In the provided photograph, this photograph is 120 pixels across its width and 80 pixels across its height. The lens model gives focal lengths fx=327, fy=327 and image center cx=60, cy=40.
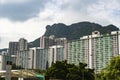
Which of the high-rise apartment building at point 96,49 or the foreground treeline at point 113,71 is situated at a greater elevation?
the high-rise apartment building at point 96,49

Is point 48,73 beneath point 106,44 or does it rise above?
beneath

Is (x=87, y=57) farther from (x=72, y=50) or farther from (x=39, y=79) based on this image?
(x=39, y=79)

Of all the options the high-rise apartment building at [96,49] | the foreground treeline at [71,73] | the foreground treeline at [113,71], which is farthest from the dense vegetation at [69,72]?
the high-rise apartment building at [96,49]

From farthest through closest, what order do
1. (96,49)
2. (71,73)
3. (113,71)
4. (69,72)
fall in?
(96,49)
(69,72)
(71,73)
(113,71)

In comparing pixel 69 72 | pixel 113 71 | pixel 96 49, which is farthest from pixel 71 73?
pixel 96 49

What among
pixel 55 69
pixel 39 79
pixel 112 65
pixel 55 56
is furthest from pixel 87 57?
pixel 112 65

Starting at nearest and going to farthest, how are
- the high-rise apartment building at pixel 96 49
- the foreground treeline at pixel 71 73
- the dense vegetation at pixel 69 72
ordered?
the foreground treeline at pixel 71 73
the dense vegetation at pixel 69 72
the high-rise apartment building at pixel 96 49

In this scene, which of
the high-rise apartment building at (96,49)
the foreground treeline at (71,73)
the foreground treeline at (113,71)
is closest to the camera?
the foreground treeline at (113,71)

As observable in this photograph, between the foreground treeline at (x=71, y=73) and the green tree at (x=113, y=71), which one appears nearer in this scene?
the green tree at (x=113, y=71)

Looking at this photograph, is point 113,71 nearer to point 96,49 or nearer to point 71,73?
point 71,73

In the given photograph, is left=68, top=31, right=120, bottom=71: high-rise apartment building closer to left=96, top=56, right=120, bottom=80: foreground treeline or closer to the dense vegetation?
the dense vegetation

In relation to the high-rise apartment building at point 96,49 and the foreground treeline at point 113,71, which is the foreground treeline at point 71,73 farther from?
the high-rise apartment building at point 96,49
